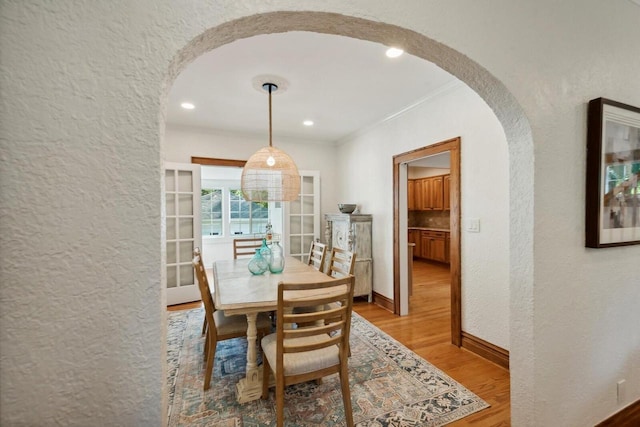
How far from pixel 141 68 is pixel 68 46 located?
15 cm

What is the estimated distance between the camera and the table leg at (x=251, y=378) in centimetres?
185

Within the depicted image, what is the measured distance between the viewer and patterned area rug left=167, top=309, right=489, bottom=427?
1.68 metres

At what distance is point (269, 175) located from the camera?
2613mm

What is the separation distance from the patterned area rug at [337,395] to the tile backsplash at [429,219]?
4.94 meters

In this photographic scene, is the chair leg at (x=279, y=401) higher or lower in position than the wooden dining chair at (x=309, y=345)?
lower

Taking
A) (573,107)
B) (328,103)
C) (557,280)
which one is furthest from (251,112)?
(557,280)

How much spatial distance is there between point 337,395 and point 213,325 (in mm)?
1004

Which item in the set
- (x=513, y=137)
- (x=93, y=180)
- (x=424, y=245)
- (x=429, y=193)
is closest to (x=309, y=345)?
(x=93, y=180)

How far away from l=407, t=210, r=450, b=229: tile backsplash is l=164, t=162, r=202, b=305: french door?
5.53 m

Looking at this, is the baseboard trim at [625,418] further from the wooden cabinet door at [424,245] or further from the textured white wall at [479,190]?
the wooden cabinet door at [424,245]

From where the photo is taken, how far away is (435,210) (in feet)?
22.9

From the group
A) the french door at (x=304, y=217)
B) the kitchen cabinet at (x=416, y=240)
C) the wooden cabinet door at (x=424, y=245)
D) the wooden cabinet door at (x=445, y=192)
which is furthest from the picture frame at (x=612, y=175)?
the kitchen cabinet at (x=416, y=240)

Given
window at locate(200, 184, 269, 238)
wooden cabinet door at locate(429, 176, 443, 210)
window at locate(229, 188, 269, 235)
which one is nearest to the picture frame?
wooden cabinet door at locate(429, 176, 443, 210)

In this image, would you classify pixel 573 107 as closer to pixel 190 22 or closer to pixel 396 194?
pixel 190 22
